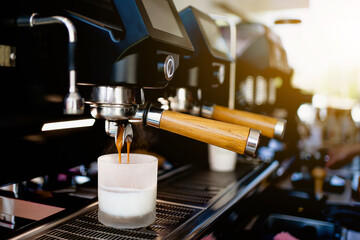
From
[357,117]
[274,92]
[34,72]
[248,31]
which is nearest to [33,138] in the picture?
[34,72]

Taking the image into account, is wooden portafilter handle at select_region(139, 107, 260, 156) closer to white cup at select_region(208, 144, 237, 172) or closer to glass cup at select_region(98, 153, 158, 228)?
glass cup at select_region(98, 153, 158, 228)

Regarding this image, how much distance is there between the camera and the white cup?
1.71 meters

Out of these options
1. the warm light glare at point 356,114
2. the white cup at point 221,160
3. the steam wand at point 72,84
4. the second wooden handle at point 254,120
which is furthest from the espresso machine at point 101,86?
the warm light glare at point 356,114

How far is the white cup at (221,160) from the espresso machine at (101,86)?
21.6 inches

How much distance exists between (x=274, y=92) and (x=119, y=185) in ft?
7.75

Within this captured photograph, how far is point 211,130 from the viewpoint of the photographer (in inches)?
36.2

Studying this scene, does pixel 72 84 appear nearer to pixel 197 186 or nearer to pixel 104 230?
pixel 104 230

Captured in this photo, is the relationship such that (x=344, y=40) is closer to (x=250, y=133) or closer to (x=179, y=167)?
(x=179, y=167)

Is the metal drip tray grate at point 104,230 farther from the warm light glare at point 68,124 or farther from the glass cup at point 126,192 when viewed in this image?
the warm light glare at point 68,124

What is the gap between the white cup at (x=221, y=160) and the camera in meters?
1.71

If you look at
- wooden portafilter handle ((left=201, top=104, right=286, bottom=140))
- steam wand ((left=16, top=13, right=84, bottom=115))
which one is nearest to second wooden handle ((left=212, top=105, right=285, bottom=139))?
wooden portafilter handle ((left=201, top=104, right=286, bottom=140))

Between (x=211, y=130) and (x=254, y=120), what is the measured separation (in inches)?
12.3

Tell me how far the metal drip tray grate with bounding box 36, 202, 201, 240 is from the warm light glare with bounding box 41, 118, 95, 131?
254mm

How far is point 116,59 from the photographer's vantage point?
0.83 meters
